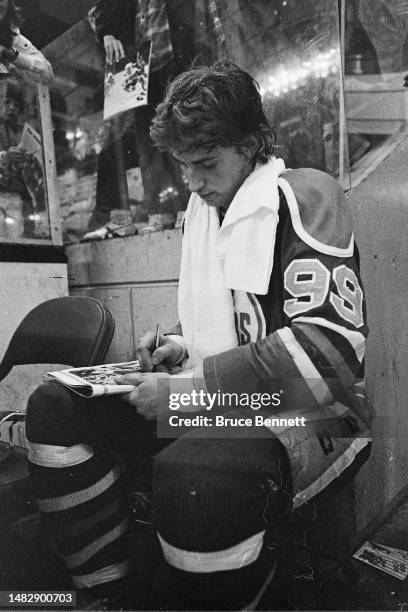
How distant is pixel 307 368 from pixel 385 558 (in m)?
0.64

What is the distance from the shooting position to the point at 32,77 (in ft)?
6.00

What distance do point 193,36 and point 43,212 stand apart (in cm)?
105

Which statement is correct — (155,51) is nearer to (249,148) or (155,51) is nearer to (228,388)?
(249,148)

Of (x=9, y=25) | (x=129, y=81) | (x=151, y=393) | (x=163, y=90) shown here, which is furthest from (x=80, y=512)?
(x=9, y=25)

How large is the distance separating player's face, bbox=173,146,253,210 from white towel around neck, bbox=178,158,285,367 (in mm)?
31

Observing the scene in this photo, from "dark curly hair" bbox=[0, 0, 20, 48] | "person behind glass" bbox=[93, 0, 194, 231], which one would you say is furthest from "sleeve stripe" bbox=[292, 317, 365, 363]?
"dark curly hair" bbox=[0, 0, 20, 48]

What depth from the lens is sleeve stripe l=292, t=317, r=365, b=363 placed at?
62 cm

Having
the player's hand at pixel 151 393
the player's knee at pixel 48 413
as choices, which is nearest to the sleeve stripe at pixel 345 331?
the player's hand at pixel 151 393

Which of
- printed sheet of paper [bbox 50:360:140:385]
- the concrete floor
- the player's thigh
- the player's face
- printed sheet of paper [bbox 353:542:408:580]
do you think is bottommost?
printed sheet of paper [bbox 353:542:408:580]

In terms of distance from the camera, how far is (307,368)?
0.62 metres

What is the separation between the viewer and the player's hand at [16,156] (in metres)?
1.89

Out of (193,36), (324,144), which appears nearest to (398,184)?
(324,144)

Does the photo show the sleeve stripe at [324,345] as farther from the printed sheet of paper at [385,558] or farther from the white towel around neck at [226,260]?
the printed sheet of paper at [385,558]

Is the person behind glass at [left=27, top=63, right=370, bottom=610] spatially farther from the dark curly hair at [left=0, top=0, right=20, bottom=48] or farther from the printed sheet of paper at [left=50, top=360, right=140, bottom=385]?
the dark curly hair at [left=0, top=0, right=20, bottom=48]
